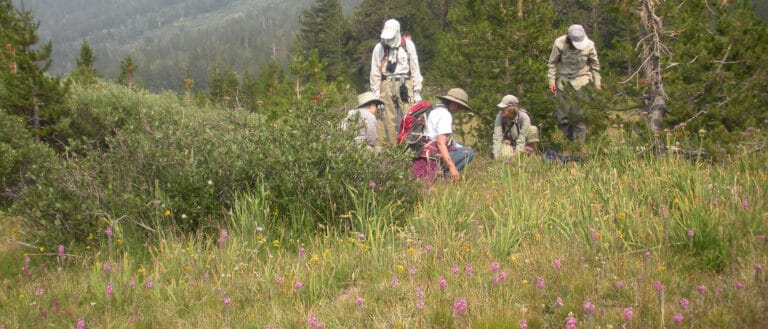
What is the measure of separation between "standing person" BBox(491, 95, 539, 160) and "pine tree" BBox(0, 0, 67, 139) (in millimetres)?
8472

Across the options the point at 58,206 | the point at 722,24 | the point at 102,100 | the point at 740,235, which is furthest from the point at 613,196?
the point at 102,100

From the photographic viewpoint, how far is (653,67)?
601 centimetres

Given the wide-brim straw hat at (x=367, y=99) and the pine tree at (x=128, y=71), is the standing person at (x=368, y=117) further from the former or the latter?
the pine tree at (x=128, y=71)

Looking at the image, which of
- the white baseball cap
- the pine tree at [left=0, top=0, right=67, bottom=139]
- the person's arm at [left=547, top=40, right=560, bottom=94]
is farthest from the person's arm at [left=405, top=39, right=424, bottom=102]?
the pine tree at [left=0, top=0, right=67, bottom=139]

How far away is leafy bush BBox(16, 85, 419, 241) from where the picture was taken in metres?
4.70

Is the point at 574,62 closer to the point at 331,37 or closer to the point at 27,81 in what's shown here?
the point at 27,81

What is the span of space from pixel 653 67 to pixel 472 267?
4014 mm

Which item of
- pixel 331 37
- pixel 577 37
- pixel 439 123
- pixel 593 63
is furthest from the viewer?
pixel 331 37

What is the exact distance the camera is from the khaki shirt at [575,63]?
25.5 ft

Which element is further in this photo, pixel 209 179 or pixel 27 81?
pixel 27 81

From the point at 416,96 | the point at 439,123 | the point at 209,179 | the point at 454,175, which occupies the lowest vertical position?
A: the point at 454,175

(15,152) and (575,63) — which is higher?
(575,63)

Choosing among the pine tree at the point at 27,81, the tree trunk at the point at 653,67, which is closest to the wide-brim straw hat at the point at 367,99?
the tree trunk at the point at 653,67

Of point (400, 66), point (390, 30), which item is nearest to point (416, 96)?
point (400, 66)
